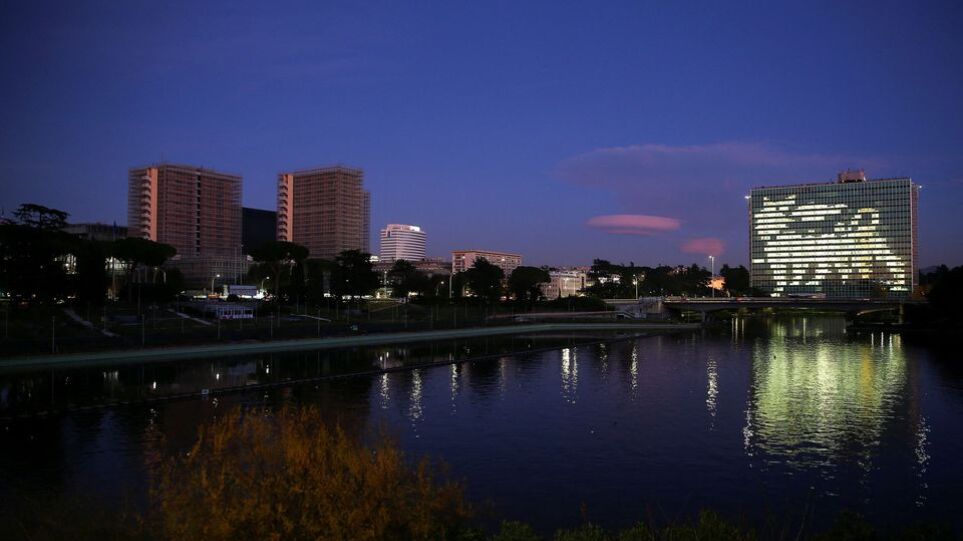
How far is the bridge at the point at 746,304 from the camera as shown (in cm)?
11725

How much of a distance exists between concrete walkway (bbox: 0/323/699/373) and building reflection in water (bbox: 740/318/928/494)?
38.8 m

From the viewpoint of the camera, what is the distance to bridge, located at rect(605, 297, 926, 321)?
11725 centimetres

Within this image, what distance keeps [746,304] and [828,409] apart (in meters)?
92.7

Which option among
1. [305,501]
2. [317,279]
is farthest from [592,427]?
[317,279]

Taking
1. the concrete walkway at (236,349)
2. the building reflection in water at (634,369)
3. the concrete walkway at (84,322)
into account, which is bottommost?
the building reflection in water at (634,369)

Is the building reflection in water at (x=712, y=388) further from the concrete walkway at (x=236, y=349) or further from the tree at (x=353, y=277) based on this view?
the tree at (x=353, y=277)

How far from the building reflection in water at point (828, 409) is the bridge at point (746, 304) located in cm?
5190

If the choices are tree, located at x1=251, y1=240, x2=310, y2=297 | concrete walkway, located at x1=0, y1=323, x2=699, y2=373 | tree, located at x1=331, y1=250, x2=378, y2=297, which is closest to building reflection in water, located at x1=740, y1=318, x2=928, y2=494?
concrete walkway, located at x1=0, y1=323, x2=699, y2=373

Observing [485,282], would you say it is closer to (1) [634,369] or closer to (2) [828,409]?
(1) [634,369]

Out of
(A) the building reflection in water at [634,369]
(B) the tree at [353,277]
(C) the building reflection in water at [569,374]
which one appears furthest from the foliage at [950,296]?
(B) the tree at [353,277]

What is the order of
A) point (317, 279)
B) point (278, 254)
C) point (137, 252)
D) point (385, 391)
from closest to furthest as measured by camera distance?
1. point (385, 391)
2. point (137, 252)
3. point (317, 279)
4. point (278, 254)

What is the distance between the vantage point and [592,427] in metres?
32.2

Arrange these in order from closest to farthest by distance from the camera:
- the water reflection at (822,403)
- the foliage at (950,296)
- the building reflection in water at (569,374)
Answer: the water reflection at (822,403)
the building reflection in water at (569,374)
the foliage at (950,296)

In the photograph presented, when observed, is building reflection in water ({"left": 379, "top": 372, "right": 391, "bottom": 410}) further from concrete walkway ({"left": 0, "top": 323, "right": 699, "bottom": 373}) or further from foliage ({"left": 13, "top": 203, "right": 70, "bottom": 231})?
foliage ({"left": 13, "top": 203, "right": 70, "bottom": 231})
